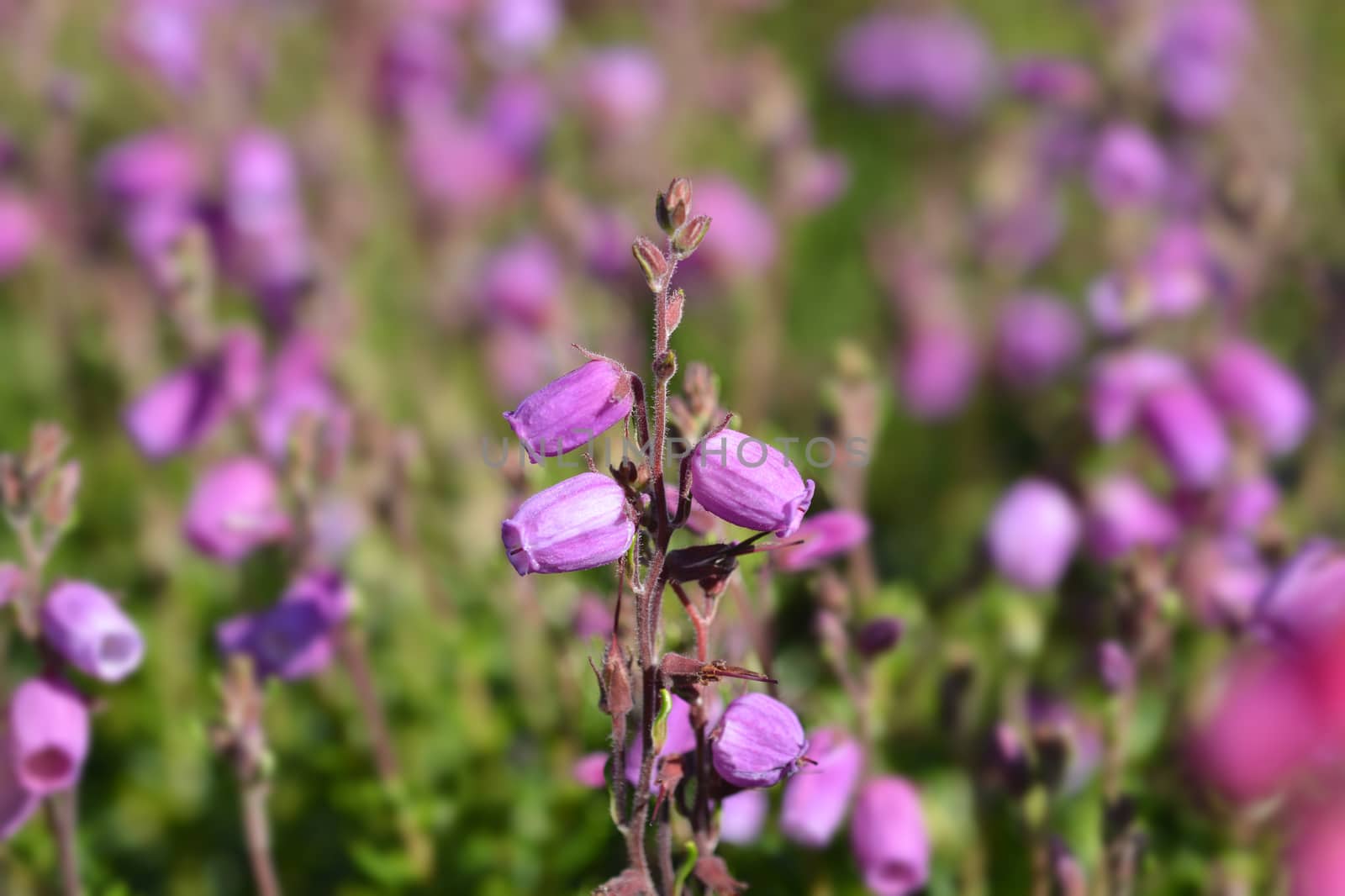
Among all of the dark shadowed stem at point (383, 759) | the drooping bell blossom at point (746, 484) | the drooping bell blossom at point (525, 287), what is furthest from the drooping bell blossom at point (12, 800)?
the drooping bell blossom at point (525, 287)

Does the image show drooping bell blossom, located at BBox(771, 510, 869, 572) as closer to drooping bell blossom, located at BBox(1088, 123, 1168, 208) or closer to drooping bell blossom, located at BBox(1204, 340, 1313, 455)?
drooping bell blossom, located at BBox(1204, 340, 1313, 455)

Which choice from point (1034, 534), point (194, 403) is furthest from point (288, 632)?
point (1034, 534)

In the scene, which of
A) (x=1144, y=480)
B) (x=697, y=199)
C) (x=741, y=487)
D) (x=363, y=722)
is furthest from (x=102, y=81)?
(x=741, y=487)

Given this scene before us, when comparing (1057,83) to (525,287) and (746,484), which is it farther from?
(746,484)

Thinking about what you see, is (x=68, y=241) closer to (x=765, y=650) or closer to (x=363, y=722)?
(x=363, y=722)

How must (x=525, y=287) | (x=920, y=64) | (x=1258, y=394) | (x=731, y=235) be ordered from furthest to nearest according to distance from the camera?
(x=920, y=64) → (x=731, y=235) → (x=525, y=287) → (x=1258, y=394)
